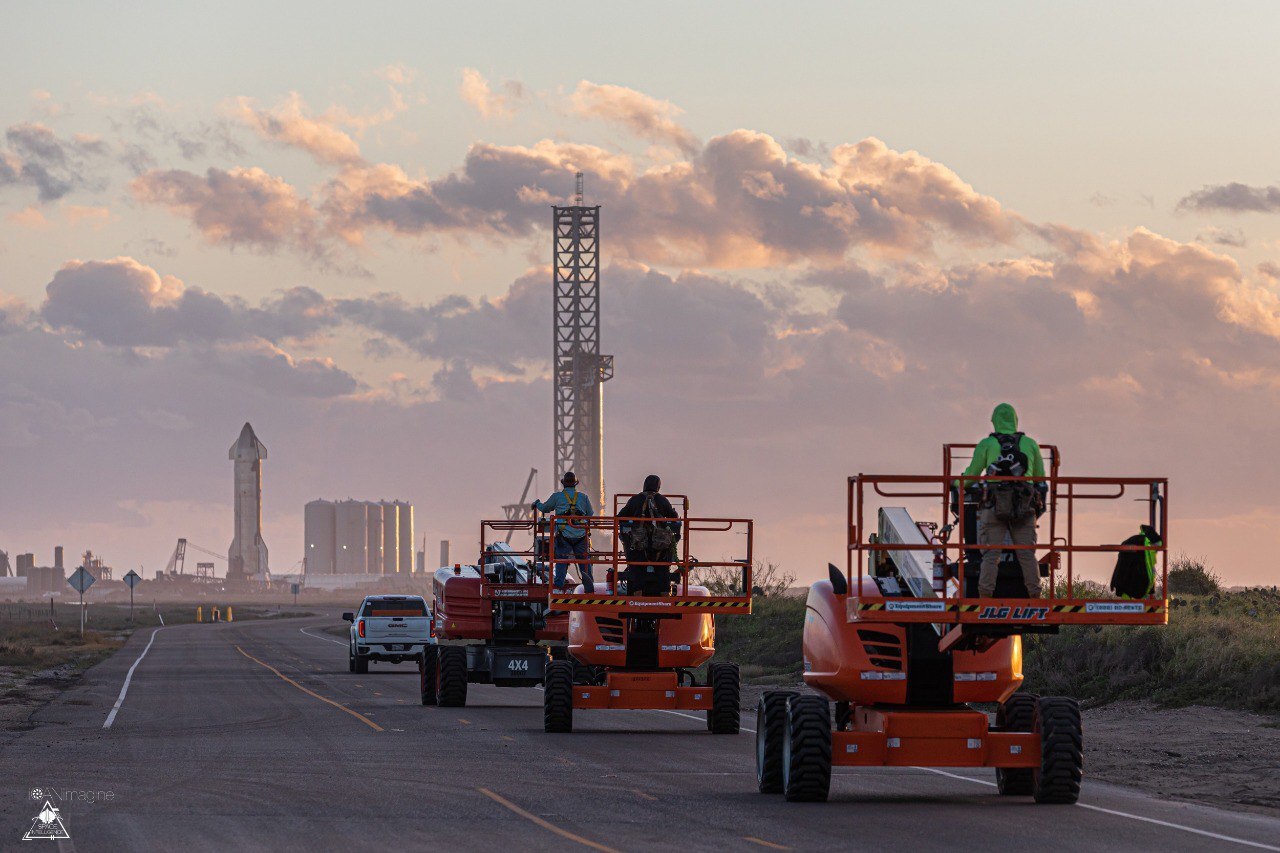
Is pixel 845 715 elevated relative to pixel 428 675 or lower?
elevated

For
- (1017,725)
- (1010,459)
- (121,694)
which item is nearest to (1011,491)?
(1010,459)

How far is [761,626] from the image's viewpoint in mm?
52469

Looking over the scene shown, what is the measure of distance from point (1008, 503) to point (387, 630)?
113 feet

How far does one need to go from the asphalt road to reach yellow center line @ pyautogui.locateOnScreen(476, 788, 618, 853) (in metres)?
0.04

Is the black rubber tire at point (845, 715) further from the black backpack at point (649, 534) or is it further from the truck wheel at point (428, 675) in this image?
the truck wheel at point (428, 675)

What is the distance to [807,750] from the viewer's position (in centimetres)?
1723

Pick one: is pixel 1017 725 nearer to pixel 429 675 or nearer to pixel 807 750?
pixel 807 750

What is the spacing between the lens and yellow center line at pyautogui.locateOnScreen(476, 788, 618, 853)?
1455cm

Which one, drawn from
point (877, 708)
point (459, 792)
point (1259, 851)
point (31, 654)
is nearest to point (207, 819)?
point (459, 792)

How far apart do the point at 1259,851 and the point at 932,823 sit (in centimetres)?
286

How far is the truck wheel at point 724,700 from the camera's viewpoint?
26328 mm

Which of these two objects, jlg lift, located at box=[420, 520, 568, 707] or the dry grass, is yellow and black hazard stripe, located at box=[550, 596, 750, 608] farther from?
the dry grass

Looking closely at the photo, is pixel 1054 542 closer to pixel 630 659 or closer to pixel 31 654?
pixel 630 659

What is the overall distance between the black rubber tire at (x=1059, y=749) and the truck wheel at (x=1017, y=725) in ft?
1.09
